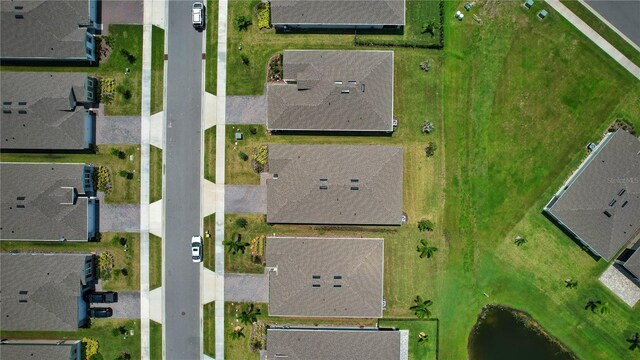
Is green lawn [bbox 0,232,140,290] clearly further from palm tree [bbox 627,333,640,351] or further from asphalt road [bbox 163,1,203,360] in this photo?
palm tree [bbox 627,333,640,351]

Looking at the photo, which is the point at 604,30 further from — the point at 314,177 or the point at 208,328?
the point at 208,328

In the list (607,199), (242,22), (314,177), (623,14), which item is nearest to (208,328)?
(314,177)

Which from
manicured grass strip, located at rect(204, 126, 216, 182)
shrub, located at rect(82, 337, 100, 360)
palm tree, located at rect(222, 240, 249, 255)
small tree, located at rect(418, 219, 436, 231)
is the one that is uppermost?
manicured grass strip, located at rect(204, 126, 216, 182)

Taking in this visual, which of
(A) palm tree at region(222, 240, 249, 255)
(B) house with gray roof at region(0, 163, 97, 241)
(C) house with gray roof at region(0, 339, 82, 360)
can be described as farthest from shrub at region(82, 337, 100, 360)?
(A) palm tree at region(222, 240, 249, 255)

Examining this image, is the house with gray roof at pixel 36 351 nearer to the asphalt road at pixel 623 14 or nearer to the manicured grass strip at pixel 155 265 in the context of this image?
the manicured grass strip at pixel 155 265

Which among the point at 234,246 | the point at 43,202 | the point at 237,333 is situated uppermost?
the point at 43,202

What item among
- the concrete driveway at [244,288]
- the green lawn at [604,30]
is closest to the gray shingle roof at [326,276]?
the concrete driveway at [244,288]

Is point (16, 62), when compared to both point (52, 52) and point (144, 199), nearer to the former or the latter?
point (52, 52)
